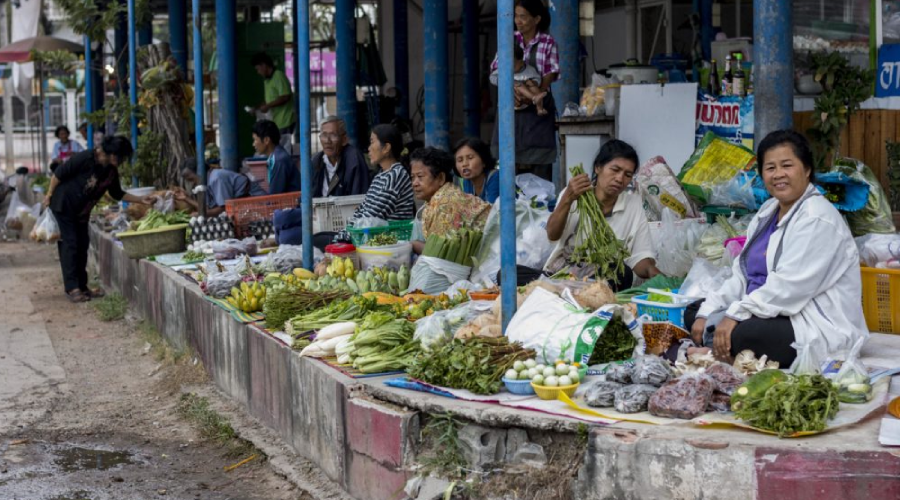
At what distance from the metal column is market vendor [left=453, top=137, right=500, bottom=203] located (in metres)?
7.91

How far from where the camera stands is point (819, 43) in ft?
27.5

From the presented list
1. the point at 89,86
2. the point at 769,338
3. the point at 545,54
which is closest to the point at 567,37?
the point at 545,54

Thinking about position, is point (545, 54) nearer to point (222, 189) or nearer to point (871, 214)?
point (871, 214)

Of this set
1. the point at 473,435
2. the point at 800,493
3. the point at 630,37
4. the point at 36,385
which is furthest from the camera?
the point at 630,37

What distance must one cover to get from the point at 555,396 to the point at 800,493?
113 centimetres

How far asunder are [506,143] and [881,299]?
200cm

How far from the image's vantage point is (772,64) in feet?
21.4

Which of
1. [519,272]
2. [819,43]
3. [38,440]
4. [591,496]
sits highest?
[819,43]

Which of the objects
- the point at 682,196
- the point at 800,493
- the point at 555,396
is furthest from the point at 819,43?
the point at 800,493

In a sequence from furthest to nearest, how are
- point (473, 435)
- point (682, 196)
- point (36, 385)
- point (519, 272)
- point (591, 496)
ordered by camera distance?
point (36, 385) → point (682, 196) → point (519, 272) → point (473, 435) → point (591, 496)

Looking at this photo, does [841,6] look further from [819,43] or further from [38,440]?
[38,440]

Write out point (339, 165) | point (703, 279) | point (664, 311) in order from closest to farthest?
point (664, 311) → point (703, 279) → point (339, 165)

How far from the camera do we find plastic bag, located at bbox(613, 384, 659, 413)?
4.34 meters

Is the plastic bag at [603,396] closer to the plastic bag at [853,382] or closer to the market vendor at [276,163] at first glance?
the plastic bag at [853,382]
